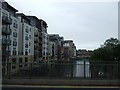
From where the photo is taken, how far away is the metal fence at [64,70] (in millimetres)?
10531

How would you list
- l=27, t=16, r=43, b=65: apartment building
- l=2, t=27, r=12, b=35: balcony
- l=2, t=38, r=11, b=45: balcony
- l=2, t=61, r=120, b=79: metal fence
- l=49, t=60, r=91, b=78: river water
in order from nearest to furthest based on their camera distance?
1. l=2, t=61, r=120, b=79: metal fence
2. l=49, t=60, r=91, b=78: river water
3. l=2, t=38, r=11, b=45: balcony
4. l=2, t=27, r=12, b=35: balcony
5. l=27, t=16, r=43, b=65: apartment building

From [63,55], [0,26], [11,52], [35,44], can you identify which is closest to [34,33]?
[35,44]

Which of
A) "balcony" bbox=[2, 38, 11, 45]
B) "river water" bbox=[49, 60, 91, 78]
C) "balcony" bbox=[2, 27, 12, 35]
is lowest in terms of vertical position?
"river water" bbox=[49, 60, 91, 78]

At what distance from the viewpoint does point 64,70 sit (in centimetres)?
1087

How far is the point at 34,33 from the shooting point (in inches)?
2398

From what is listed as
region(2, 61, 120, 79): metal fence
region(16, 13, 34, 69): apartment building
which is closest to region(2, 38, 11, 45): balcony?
region(16, 13, 34, 69): apartment building

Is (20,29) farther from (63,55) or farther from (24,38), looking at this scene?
(63,55)

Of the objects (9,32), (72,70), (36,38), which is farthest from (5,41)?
(72,70)

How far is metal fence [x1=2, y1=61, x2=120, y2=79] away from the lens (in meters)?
10.5

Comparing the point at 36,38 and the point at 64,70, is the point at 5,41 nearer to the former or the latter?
the point at 36,38

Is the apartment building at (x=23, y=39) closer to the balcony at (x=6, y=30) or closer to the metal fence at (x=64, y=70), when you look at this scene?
the balcony at (x=6, y=30)

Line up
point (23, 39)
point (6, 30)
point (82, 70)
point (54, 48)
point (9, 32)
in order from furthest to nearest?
point (54, 48) < point (23, 39) < point (9, 32) < point (6, 30) < point (82, 70)

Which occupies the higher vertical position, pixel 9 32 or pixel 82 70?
pixel 9 32

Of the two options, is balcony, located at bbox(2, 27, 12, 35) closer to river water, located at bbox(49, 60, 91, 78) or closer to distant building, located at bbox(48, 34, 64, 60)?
river water, located at bbox(49, 60, 91, 78)
